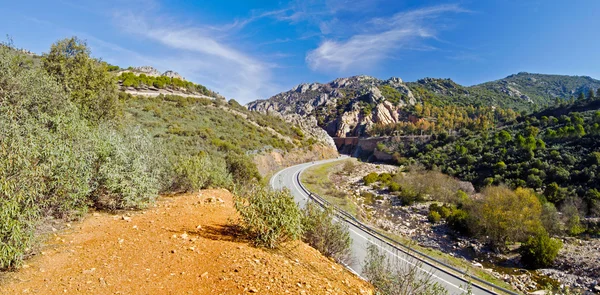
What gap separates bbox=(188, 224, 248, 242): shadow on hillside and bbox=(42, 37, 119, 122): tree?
9.25 metres

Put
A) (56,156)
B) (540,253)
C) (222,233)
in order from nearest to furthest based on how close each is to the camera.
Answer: (56,156) → (222,233) → (540,253)

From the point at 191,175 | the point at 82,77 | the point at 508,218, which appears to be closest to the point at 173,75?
the point at 82,77

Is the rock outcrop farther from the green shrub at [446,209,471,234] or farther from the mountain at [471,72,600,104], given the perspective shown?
the green shrub at [446,209,471,234]

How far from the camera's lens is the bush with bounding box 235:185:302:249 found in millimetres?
6328

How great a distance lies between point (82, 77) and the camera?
1322cm

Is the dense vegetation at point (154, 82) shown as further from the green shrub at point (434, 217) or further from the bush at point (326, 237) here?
the bush at point (326, 237)

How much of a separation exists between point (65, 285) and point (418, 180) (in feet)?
111

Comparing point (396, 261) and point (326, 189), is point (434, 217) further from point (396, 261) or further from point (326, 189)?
point (396, 261)

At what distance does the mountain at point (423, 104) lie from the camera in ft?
280

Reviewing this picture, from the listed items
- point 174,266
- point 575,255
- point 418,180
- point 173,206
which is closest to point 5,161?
point 174,266

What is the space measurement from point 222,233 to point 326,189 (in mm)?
23503

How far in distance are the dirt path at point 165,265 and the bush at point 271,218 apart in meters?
0.31

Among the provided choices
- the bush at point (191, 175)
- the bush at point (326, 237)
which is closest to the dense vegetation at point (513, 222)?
the bush at point (326, 237)

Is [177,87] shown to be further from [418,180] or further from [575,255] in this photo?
[575,255]
